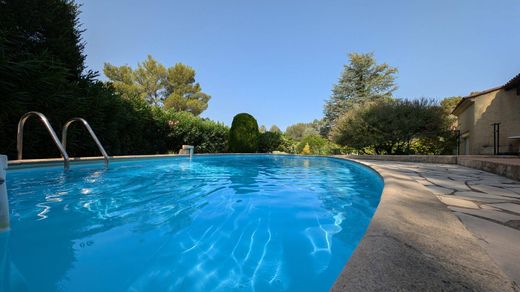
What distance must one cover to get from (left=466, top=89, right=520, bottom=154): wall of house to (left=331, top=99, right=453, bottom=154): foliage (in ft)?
3.99

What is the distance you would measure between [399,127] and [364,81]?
18.9 m

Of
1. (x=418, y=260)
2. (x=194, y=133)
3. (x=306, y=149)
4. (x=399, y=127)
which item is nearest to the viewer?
(x=418, y=260)

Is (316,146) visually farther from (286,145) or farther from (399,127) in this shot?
(399,127)

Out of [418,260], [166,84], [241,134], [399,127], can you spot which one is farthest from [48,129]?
[166,84]

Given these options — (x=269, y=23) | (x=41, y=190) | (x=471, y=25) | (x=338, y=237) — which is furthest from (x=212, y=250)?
(x=471, y=25)

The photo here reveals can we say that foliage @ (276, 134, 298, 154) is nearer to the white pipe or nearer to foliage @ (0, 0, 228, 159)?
foliage @ (0, 0, 228, 159)

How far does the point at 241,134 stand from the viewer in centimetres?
1639

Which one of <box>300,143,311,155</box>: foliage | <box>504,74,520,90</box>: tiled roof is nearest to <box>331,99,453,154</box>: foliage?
<box>504,74,520,90</box>: tiled roof

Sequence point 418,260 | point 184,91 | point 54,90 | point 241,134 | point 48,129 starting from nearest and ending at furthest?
1. point 418,260
2. point 48,129
3. point 54,90
4. point 241,134
5. point 184,91

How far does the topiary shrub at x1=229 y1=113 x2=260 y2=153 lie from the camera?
1634 centimetres

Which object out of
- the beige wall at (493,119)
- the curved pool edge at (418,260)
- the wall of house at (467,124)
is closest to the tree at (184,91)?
the wall of house at (467,124)

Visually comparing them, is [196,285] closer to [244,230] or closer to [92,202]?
[244,230]

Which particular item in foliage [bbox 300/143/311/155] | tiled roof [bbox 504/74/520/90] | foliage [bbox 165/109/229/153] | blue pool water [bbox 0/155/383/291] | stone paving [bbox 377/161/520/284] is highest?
tiled roof [bbox 504/74/520/90]

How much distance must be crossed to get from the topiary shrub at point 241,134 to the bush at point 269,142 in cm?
209
